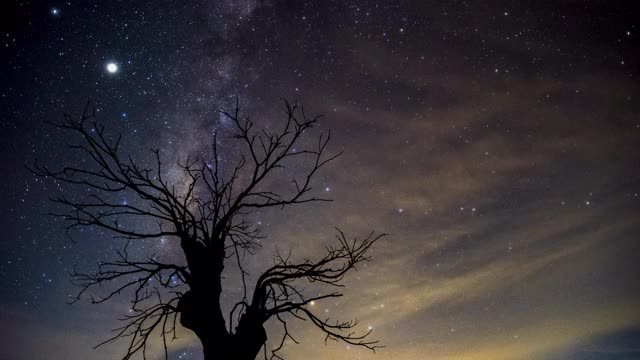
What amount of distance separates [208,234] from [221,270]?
55 cm

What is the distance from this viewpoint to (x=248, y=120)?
17.0 feet

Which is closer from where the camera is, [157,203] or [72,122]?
[72,122]

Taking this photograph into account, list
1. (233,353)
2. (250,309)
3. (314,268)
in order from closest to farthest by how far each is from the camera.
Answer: (233,353) < (250,309) < (314,268)

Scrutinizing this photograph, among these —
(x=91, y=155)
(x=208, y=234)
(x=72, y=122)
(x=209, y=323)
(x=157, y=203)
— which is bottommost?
(x=209, y=323)

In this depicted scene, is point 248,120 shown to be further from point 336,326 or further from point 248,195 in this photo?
point 336,326

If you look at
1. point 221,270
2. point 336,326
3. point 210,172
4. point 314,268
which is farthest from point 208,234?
point 336,326

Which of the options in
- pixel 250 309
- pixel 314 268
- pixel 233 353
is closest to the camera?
pixel 233 353

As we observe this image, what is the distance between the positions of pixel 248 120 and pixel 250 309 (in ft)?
8.23

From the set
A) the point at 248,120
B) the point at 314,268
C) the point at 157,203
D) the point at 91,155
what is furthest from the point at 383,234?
the point at 91,155

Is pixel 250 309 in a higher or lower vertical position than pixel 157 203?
lower

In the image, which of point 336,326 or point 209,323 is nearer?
point 209,323

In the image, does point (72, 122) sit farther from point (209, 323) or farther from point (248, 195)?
point (209, 323)

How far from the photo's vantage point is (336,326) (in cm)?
522

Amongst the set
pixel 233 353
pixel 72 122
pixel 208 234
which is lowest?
pixel 233 353
